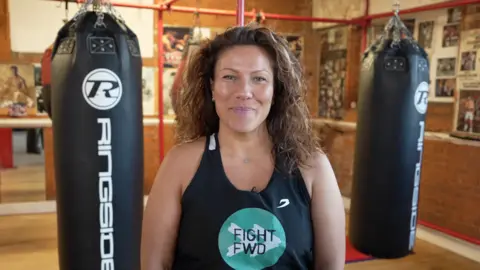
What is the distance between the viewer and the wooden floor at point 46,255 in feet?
9.87

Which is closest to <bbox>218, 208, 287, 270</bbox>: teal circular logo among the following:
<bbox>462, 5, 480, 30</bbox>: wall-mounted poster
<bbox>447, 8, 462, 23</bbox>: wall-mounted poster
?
<bbox>462, 5, 480, 30</bbox>: wall-mounted poster

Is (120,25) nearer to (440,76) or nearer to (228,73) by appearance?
(228,73)

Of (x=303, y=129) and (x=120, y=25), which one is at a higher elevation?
(x=120, y=25)

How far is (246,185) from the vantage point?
1185 mm

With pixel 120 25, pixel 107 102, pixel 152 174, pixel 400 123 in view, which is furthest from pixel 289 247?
pixel 152 174

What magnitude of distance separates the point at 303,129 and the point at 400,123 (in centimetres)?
144

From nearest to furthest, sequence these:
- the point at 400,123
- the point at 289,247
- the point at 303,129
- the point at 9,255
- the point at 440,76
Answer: the point at 289,247, the point at 303,129, the point at 400,123, the point at 9,255, the point at 440,76

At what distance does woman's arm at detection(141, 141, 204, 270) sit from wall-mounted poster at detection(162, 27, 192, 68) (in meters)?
3.25

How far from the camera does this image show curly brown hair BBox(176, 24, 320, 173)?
121 centimetres

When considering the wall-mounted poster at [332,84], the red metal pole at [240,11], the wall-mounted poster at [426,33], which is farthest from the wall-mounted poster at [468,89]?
the red metal pole at [240,11]

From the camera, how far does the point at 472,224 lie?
10.6 feet

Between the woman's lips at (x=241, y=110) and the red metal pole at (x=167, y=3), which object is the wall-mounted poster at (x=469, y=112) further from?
the woman's lips at (x=241, y=110)

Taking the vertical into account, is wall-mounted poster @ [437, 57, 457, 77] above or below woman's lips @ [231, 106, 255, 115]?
above

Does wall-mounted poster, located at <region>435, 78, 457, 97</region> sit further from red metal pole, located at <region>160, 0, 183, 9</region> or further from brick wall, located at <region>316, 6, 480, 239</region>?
red metal pole, located at <region>160, 0, 183, 9</region>
